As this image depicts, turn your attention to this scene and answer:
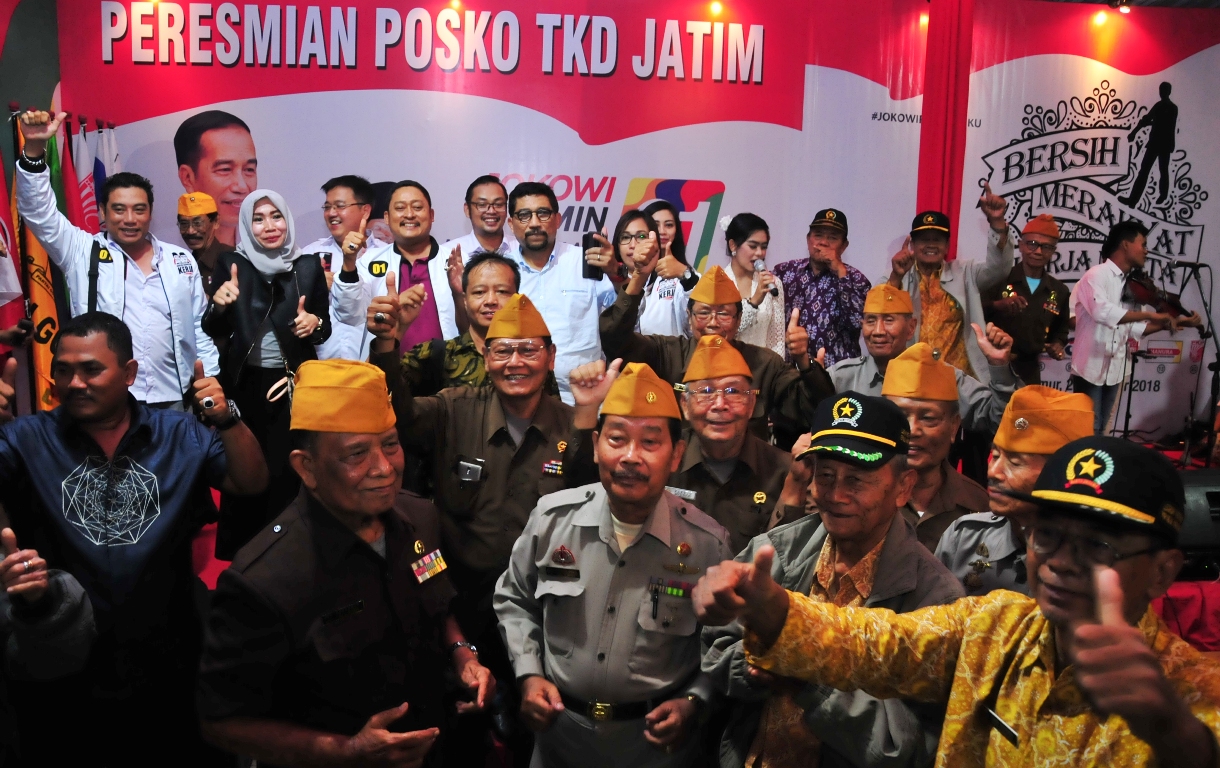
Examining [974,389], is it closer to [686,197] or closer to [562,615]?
[562,615]

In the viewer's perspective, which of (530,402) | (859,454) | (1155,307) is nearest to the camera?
(859,454)

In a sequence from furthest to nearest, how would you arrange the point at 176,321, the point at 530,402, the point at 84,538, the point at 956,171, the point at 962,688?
the point at 956,171 → the point at 176,321 → the point at 530,402 → the point at 84,538 → the point at 962,688

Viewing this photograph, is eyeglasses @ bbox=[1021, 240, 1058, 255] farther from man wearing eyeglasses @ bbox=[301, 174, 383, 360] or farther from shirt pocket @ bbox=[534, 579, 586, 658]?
shirt pocket @ bbox=[534, 579, 586, 658]

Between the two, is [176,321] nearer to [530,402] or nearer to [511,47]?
[530,402]

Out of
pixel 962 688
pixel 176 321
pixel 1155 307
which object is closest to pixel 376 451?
pixel 962 688

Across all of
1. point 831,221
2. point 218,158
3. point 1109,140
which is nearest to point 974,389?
point 831,221

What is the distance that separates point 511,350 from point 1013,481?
5.55 ft

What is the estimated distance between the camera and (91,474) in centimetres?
257

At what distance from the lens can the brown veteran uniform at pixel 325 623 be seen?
1.84m

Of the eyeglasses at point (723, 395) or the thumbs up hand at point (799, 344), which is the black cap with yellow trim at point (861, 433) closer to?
the eyeglasses at point (723, 395)

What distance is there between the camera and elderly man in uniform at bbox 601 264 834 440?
3.91 metres

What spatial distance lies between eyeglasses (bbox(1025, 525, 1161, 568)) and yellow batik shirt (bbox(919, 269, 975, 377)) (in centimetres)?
456

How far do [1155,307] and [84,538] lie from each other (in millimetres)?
7999

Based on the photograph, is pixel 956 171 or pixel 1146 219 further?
pixel 1146 219
